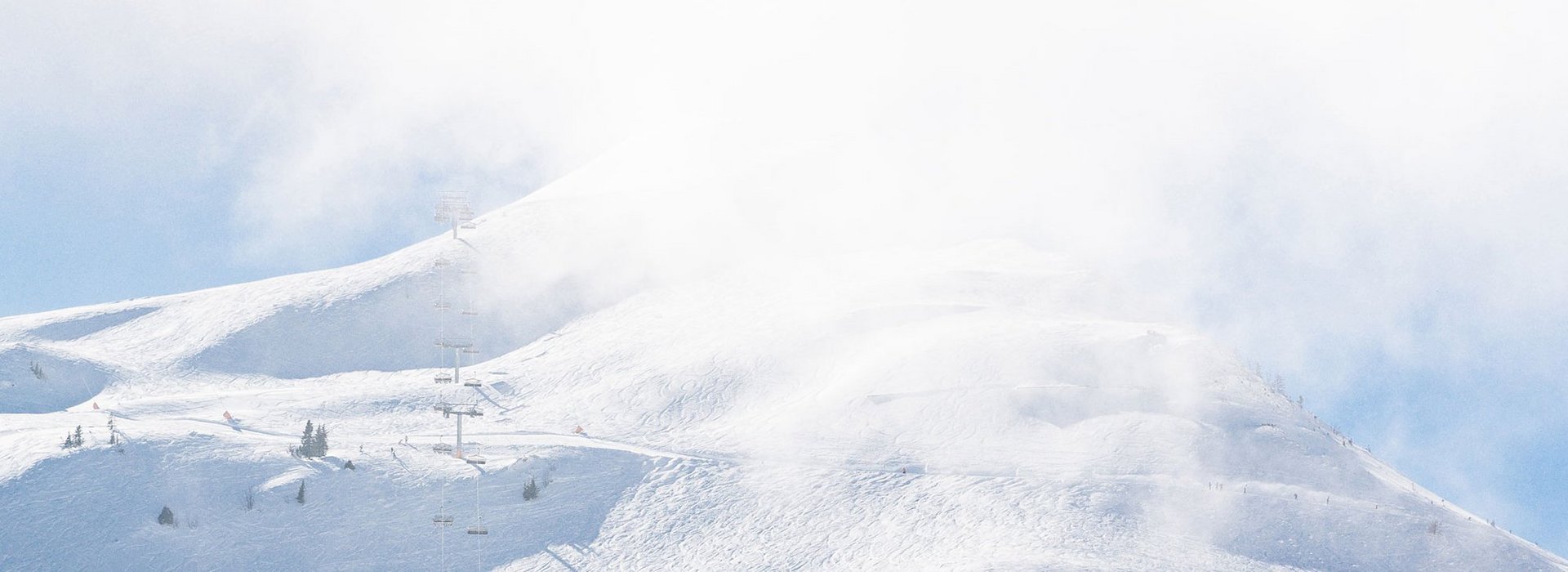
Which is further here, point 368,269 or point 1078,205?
point 1078,205

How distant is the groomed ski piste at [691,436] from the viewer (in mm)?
74375

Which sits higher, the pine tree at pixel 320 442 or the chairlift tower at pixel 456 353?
the chairlift tower at pixel 456 353

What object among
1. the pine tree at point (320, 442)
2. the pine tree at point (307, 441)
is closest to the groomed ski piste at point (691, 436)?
the pine tree at point (320, 442)

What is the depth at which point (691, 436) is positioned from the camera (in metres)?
89.9

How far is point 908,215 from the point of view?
144375mm

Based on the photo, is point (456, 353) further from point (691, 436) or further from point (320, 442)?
point (691, 436)

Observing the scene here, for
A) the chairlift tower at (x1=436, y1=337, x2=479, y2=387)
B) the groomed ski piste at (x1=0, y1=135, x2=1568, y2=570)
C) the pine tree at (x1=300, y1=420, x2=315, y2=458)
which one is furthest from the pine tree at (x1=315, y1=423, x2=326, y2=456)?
the chairlift tower at (x1=436, y1=337, x2=479, y2=387)

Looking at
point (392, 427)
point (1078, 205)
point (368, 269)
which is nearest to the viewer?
point (392, 427)

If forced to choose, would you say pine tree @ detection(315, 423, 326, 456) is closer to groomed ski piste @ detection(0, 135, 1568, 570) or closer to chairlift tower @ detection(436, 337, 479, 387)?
groomed ski piste @ detection(0, 135, 1568, 570)

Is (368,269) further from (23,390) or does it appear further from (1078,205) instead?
(1078,205)

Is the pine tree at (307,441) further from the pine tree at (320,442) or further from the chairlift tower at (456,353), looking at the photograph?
the chairlift tower at (456,353)

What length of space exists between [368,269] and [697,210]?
3202 cm

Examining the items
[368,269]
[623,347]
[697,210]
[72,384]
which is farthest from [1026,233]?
[72,384]

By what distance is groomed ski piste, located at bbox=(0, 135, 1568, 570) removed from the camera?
244ft
